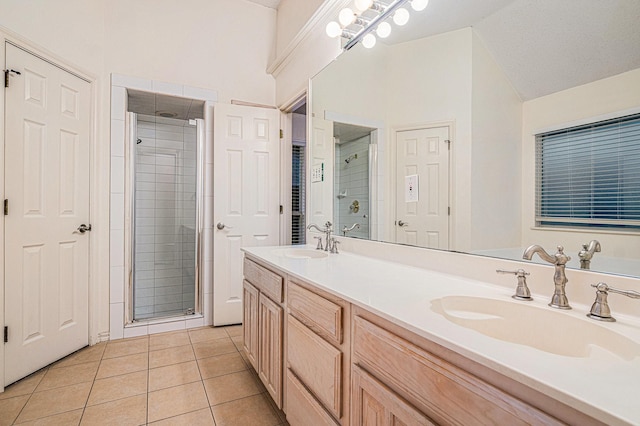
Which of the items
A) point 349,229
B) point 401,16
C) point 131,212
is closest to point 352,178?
point 349,229

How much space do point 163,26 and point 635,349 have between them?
3396 mm

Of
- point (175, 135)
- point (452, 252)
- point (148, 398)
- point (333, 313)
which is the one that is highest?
point (175, 135)

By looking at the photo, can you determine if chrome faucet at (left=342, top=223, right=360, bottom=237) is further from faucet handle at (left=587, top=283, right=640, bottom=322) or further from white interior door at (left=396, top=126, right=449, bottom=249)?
faucet handle at (left=587, top=283, right=640, bottom=322)

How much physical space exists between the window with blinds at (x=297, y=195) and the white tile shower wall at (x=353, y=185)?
1.11 m

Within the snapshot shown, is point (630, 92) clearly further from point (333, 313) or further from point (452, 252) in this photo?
point (333, 313)

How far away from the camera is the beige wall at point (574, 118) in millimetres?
883

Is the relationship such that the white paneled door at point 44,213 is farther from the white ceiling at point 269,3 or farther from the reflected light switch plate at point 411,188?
the reflected light switch plate at point 411,188

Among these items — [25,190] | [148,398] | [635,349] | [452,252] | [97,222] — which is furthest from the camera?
[97,222]

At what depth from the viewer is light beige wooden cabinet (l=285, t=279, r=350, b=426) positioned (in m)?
1.07

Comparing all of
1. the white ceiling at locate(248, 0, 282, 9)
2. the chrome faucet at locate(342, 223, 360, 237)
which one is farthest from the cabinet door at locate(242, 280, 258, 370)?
the white ceiling at locate(248, 0, 282, 9)

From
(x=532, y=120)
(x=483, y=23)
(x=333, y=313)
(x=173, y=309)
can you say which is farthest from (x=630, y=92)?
(x=173, y=309)

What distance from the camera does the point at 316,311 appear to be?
1223mm

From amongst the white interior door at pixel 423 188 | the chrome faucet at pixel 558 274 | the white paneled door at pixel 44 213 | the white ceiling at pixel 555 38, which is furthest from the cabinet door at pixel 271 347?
the white paneled door at pixel 44 213

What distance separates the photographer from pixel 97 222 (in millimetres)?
2516
